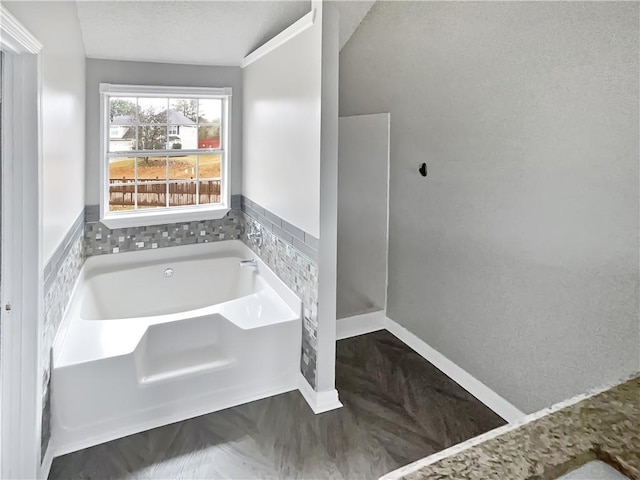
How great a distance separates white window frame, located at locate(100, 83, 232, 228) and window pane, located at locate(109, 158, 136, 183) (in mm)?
92

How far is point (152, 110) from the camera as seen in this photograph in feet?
13.2

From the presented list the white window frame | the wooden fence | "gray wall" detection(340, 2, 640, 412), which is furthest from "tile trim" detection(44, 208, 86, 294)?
"gray wall" detection(340, 2, 640, 412)

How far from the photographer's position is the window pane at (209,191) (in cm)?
434

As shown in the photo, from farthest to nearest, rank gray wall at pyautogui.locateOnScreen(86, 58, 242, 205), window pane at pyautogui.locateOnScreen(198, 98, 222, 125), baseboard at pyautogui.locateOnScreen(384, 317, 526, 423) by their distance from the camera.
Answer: window pane at pyautogui.locateOnScreen(198, 98, 222, 125) < gray wall at pyautogui.locateOnScreen(86, 58, 242, 205) < baseboard at pyautogui.locateOnScreen(384, 317, 526, 423)

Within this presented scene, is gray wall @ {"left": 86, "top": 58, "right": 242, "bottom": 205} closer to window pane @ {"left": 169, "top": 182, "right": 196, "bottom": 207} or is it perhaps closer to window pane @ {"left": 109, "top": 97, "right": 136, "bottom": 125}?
window pane @ {"left": 109, "top": 97, "right": 136, "bottom": 125}

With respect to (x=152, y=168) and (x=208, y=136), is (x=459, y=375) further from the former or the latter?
(x=152, y=168)

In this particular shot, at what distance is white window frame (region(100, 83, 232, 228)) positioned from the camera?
377 cm

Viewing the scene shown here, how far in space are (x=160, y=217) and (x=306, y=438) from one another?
2447mm

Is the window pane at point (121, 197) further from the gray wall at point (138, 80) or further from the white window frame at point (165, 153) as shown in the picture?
the gray wall at point (138, 80)

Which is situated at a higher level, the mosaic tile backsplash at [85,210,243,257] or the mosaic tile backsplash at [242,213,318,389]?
the mosaic tile backsplash at [85,210,243,257]

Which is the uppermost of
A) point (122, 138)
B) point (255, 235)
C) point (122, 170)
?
point (122, 138)

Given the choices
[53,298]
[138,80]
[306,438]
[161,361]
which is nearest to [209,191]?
[138,80]

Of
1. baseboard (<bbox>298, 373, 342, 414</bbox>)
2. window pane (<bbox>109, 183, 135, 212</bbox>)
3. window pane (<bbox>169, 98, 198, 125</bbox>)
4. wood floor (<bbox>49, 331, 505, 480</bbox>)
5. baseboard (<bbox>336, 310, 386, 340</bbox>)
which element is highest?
window pane (<bbox>169, 98, 198, 125</bbox>)

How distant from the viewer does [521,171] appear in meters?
2.50
